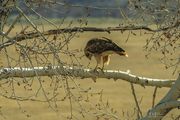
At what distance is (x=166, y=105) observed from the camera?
5809 mm

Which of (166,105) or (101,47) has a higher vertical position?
(101,47)

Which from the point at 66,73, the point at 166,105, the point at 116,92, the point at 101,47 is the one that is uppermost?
the point at 101,47

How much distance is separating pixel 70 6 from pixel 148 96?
2367cm

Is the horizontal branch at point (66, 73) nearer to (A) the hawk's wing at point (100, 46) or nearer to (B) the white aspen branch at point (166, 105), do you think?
(B) the white aspen branch at point (166, 105)

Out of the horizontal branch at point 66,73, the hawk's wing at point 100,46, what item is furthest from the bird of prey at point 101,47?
the horizontal branch at point 66,73

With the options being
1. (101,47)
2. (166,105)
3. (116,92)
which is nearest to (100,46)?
(101,47)

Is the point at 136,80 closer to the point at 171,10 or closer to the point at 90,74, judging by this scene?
the point at 90,74

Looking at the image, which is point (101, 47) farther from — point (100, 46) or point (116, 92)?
point (116, 92)

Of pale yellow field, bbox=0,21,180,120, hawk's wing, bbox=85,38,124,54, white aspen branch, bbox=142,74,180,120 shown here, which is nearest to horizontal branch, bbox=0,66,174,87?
white aspen branch, bbox=142,74,180,120

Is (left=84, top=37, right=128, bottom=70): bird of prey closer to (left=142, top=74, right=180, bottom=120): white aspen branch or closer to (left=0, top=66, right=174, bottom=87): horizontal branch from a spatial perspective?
(left=0, top=66, right=174, bottom=87): horizontal branch

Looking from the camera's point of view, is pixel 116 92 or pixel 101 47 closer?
pixel 101 47

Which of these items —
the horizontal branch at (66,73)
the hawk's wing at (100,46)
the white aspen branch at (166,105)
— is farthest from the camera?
the hawk's wing at (100,46)

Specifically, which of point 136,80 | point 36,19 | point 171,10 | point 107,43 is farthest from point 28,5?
point 107,43

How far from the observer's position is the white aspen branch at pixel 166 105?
580 cm
